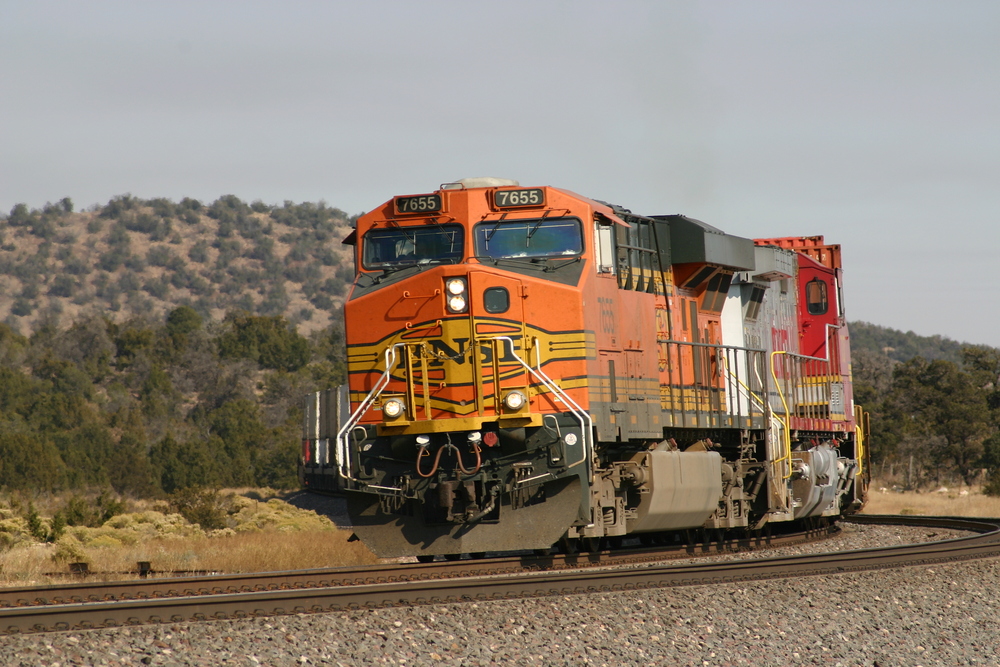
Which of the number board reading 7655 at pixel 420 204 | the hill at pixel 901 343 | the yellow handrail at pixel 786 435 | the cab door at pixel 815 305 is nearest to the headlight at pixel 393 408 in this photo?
the number board reading 7655 at pixel 420 204

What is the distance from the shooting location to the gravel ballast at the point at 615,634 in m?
6.79

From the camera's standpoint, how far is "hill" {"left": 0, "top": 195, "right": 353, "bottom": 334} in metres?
114

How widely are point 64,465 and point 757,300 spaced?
25.1m

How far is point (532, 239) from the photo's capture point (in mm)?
11734

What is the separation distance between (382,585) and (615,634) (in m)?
2.01

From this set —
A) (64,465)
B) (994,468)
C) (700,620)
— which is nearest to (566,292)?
(700,620)

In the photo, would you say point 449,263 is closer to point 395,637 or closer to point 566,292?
point 566,292

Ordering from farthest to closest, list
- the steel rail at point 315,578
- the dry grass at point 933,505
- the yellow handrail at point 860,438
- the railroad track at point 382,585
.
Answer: the dry grass at point 933,505, the yellow handrail at point 860,438, the steel rail at point 315,578, the railroad track at point 382,585

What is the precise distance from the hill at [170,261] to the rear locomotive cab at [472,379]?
97142mm

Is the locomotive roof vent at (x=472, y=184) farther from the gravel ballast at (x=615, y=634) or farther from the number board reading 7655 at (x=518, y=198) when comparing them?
the gravel ballast at (x=615, y=634)

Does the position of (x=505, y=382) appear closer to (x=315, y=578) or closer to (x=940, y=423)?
(x=315, y=578)

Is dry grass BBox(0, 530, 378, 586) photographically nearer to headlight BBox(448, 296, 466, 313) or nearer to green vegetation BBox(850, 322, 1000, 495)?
headlight BBox(448, 296, 466, 313)

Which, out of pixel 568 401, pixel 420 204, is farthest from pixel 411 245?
pixel 568 401

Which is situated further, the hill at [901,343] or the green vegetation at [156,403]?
the hill at [901,343]
